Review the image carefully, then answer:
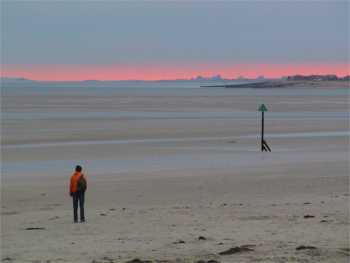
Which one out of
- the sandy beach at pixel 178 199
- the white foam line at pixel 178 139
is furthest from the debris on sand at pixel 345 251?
the white foam line at pixel 178 139

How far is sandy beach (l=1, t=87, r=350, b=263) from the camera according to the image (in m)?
11.4

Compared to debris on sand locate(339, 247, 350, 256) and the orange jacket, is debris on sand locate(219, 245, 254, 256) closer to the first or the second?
debris on sand locate(339, 247, 350, 256)

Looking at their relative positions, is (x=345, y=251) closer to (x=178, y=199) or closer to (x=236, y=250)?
(x=236, y=250)

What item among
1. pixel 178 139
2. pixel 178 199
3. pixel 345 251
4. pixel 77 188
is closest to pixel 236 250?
pixel 345 251

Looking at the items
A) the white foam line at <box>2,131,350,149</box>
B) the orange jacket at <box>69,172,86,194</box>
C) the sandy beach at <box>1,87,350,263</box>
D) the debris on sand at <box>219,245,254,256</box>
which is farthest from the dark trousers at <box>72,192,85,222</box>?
the white foam line at <box>2,131,350,149</box>

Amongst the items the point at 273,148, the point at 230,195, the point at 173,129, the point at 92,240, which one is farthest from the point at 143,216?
the point at 173,129

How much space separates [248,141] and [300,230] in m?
24.0

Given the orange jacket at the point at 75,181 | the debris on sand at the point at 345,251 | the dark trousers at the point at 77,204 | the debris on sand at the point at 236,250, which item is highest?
the orange jacket at the point at 75,181

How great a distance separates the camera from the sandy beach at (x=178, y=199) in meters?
11.4

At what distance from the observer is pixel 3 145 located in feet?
115

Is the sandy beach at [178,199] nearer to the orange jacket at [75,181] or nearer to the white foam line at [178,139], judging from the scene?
the white foam line at [178,139]

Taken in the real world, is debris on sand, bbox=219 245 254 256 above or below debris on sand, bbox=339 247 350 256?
above

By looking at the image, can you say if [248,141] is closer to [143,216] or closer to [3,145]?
[3,145]

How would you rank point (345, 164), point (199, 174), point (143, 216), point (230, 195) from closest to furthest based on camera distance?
point (143, 216) < point (230, 195) < point (199, 174) < point (345, 164)
